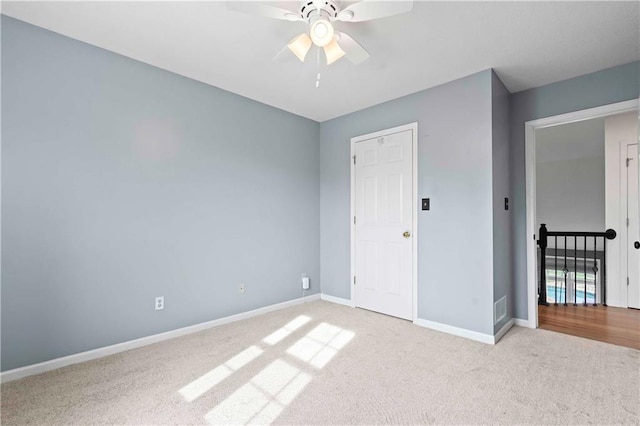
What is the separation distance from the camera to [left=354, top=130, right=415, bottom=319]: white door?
11.1ft

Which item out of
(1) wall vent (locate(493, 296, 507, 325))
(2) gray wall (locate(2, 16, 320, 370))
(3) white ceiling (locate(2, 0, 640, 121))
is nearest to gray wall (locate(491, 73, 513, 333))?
(1) wall vent (locate(493, 296, 507, 325))

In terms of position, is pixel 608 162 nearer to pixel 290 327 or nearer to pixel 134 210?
pixel 290 327

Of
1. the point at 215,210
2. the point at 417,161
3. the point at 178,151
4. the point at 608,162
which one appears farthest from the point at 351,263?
the point at 608,162

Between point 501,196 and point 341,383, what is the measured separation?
2309 mm

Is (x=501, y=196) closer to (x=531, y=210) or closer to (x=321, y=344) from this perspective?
(x=531, y=210)

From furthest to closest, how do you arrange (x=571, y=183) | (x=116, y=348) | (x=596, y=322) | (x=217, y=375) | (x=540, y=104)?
(x=571, y=183)
(x=596, y=322)
(x=540, y=104)
(x=116, y=348)
(x=217, y=375)

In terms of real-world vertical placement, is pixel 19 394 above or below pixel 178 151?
below

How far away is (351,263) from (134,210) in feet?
8.12

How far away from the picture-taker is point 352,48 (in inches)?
80.7

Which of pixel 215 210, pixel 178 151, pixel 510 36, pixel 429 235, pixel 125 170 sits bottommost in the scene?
pixel 429 235

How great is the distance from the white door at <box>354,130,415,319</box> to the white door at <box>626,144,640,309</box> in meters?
3.00

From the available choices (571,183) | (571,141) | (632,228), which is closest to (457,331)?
(632,228)

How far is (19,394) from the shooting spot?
1902 millimetres

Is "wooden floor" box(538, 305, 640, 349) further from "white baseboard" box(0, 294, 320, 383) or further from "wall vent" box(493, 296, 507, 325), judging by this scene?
"white baseboard" box(0, 294, 320, 383)
